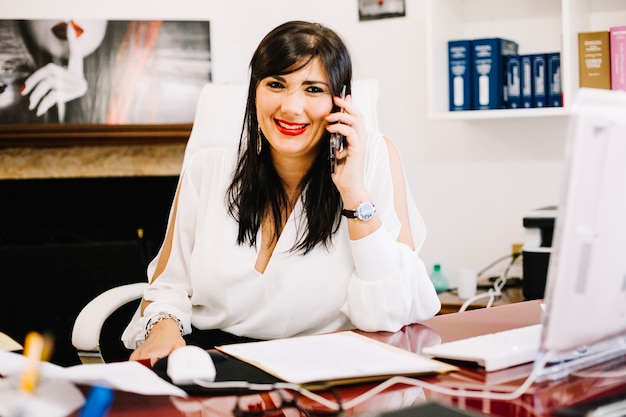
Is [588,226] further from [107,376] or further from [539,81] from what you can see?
[539,81]

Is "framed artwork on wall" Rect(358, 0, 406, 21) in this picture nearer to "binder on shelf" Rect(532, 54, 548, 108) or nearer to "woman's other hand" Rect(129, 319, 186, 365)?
"binder on shelf" Rect(532, 54, 548, 108)

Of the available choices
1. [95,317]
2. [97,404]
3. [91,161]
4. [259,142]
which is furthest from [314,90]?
[91,161]

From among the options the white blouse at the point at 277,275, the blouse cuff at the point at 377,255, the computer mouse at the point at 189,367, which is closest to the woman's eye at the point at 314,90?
the white blouse at the point at 277,275

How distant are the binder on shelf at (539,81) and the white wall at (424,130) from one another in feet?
0.63

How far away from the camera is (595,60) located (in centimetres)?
238

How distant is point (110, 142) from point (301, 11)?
0.89m

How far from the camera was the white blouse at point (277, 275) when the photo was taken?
1512mm

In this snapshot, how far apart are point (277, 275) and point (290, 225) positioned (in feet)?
0.38

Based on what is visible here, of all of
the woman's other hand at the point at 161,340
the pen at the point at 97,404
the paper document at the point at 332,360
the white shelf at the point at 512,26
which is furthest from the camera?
the white shelf at the point at 512,26

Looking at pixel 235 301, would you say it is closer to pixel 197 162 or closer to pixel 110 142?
pixel 197 162

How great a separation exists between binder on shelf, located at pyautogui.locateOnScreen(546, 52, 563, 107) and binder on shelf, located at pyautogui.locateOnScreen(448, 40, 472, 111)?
249mm

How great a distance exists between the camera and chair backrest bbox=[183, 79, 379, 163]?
79.5 inches

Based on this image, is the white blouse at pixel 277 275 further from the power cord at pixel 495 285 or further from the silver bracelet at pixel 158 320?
the power cord at pixel 495 285

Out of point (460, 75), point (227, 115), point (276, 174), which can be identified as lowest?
point (276, 174)
